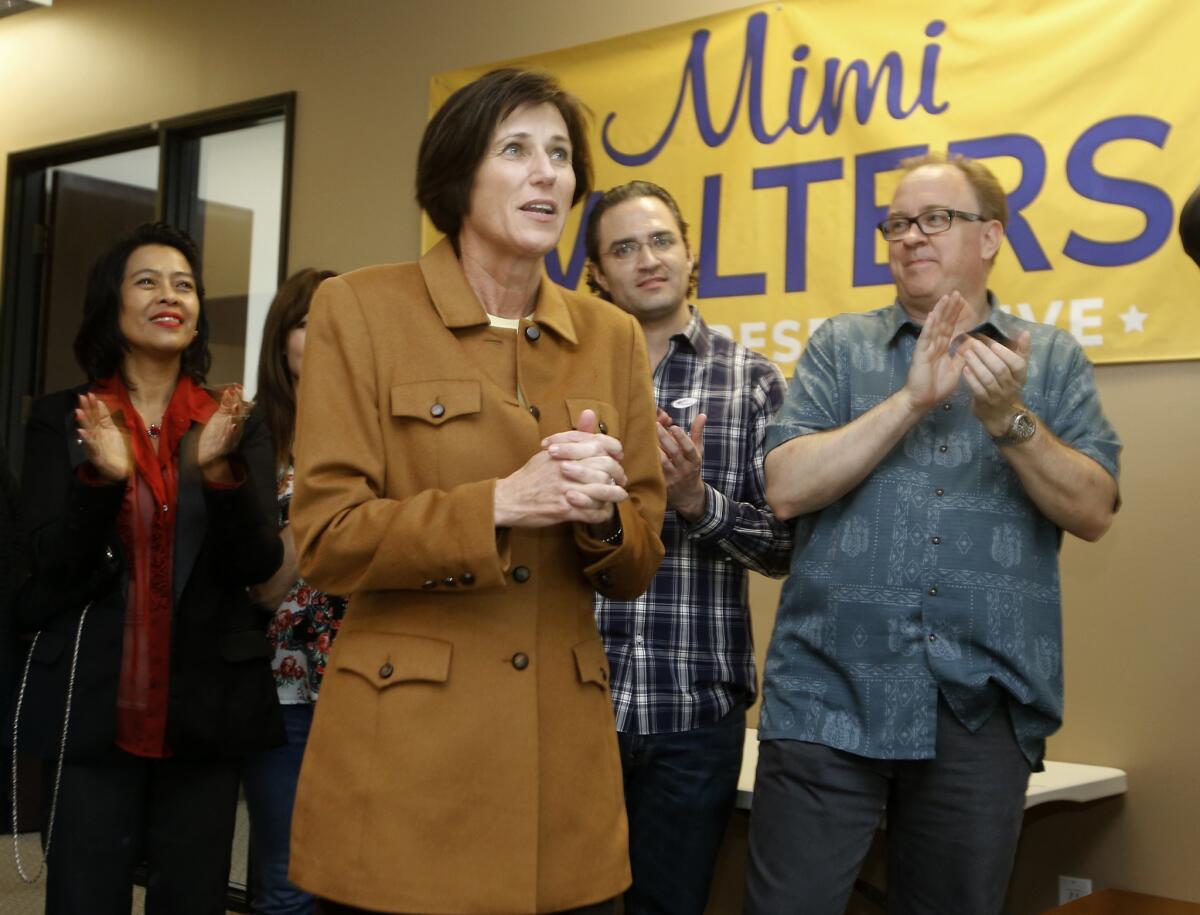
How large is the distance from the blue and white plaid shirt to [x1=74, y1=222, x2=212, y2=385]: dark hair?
93 cm

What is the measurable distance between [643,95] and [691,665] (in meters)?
2.16

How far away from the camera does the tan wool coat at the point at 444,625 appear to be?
1.48 metres

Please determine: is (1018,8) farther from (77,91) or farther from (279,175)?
(77,91)

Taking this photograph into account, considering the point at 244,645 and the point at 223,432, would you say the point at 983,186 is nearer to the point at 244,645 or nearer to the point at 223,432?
the point at 223,432

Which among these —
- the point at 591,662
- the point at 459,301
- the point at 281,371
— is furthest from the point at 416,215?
the point at 591,662

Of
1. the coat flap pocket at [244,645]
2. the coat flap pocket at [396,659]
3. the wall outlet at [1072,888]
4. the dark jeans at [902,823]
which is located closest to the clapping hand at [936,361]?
the dark jeans at [902,823]

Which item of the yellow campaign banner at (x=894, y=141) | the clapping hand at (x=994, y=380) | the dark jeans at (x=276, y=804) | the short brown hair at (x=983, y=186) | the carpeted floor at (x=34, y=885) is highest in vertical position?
the yellow campaign banner at (x=894, y=141)

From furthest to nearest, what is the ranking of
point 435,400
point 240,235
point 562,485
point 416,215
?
point 240,235
point 416,215
point 435,400
point 562,485

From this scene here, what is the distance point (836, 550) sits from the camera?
227 centimetres

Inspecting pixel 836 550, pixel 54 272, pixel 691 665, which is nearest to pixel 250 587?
pixel 691 665

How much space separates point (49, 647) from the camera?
92.1 inches

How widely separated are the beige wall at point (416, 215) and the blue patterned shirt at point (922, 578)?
0.89 m

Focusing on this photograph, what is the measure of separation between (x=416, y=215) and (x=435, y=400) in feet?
10.3

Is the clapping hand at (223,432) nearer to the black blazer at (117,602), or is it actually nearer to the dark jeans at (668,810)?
the black blazer at (117,602)
